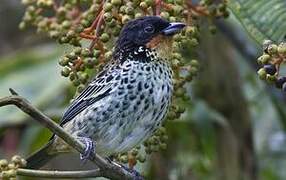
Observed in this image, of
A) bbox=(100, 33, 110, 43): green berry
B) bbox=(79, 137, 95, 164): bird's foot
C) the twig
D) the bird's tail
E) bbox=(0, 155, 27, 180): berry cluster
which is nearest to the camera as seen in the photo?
bbox=(0, 155, 27, 180): berry cluster

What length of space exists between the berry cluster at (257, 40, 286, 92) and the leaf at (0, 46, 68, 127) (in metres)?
2.26

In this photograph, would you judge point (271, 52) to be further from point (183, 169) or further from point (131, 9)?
point (183, 169)

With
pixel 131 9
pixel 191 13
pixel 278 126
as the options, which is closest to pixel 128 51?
pixel 191 13

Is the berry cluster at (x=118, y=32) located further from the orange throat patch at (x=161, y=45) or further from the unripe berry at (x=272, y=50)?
the unripe berry at (x=272, y=50)

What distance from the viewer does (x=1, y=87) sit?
530 centimetres

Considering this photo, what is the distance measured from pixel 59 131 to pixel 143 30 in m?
0.78

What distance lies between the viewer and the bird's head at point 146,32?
3295 mm

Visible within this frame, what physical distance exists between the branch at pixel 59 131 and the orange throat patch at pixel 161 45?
47 cm

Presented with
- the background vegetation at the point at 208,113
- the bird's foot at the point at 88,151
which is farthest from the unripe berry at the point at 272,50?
the background vegetation at the point at 208,113

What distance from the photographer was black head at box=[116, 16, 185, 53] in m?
3.29

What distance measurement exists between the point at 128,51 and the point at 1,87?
1804mm

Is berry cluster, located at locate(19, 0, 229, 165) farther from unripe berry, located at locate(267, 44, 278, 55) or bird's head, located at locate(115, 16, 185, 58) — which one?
unripe berry, located at locate(267, 44, 278, 55)

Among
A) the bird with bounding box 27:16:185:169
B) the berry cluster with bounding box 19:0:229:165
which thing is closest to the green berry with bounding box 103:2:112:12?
the berry cluster with bounding box 19:0:229:165

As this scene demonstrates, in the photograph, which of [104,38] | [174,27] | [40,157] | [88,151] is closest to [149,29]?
[174,27]
